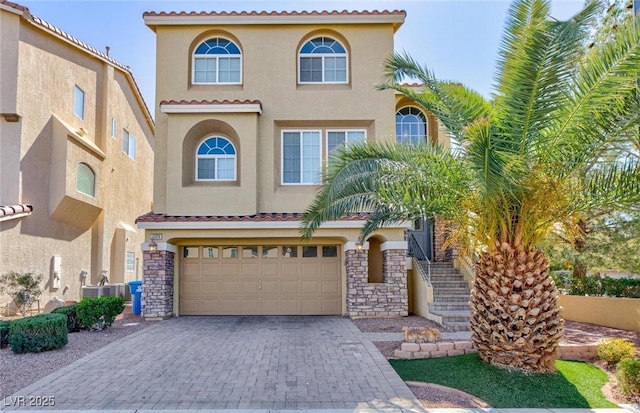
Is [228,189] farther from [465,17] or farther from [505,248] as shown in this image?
[505,248]

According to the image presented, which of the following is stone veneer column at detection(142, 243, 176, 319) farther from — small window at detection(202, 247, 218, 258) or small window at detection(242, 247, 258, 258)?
small window at detection(242, 247, 258, 258)

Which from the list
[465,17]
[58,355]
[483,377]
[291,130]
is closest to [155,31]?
[291,130]

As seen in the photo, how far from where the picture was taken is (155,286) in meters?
15.3

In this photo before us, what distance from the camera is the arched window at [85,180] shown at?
18594 mm

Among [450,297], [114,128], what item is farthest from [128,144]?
[450,297]

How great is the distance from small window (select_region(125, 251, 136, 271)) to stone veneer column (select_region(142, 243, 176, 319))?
29.1 feet

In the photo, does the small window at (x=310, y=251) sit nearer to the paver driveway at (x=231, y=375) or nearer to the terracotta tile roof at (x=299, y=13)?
the paver driveway at (x=231, y=375)

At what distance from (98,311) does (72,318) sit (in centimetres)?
67

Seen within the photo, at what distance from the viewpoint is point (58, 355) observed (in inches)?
389

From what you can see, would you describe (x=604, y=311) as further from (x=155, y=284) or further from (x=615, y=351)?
(x=155, y=284)

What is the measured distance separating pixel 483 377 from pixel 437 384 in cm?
80

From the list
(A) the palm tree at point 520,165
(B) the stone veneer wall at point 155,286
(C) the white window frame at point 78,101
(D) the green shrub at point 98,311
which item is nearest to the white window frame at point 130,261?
(C) the white window frame at point 78,101

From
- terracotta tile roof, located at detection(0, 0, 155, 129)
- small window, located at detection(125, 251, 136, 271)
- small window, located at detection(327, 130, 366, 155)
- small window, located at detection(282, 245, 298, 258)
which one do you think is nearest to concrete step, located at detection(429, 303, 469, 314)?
small window, located at detection(282, 245, 298, 258)

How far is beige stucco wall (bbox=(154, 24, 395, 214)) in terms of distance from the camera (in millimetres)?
16172
